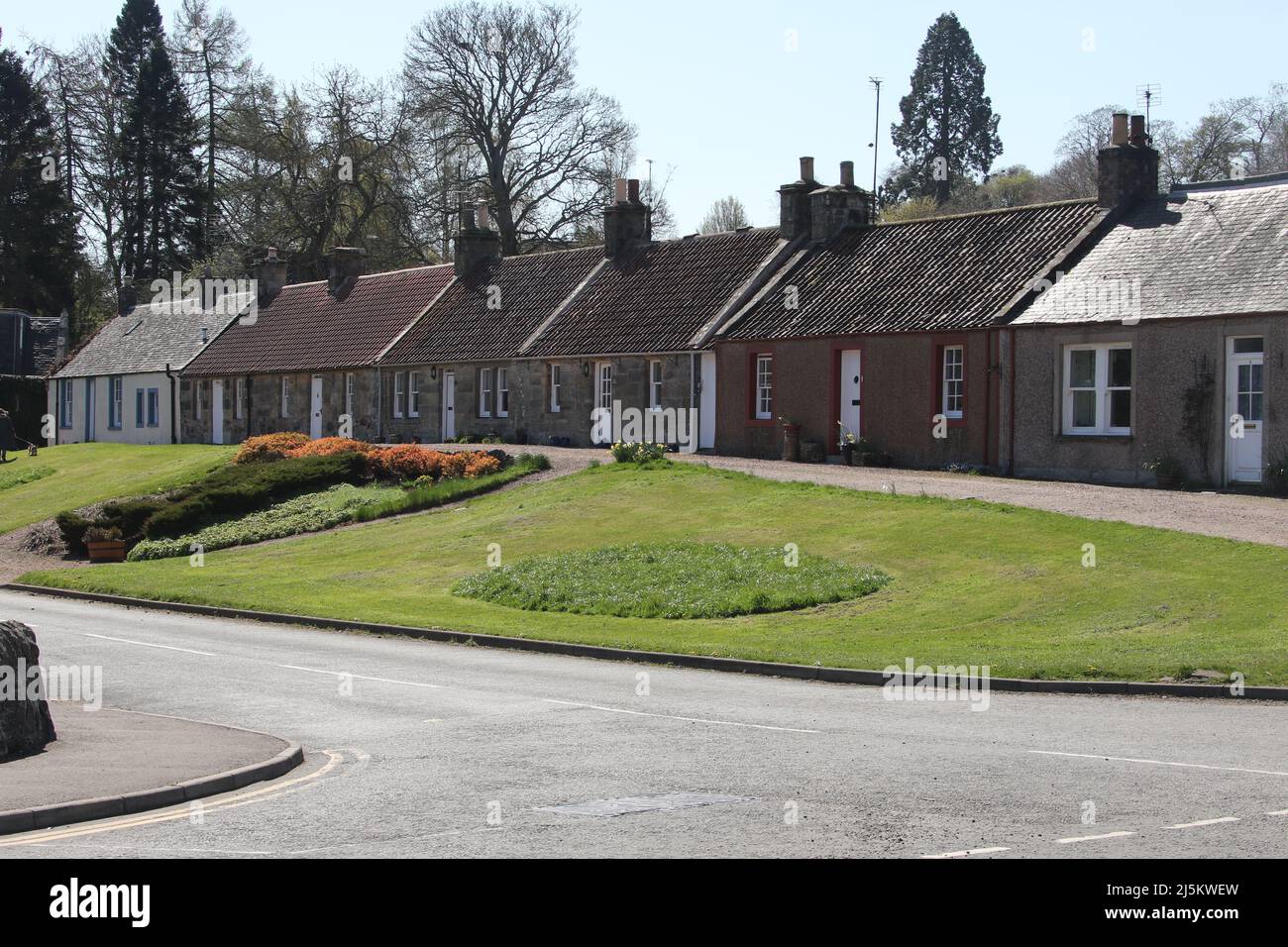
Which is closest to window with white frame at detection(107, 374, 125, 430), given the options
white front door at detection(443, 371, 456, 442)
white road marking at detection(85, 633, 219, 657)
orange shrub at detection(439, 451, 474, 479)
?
white front door at detection(443, 371, 456, 442)

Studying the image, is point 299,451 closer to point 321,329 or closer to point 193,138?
point 321,329

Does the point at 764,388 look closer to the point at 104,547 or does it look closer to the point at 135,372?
the point at 104,547

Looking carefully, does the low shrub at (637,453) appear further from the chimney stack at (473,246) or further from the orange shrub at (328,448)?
the chimney stack at (473,246)

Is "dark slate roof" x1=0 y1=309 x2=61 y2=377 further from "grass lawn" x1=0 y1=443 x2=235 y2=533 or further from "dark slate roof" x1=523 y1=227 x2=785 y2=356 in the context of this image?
"dark slate roof" x1=523 y1=227 x2=785 y2=356

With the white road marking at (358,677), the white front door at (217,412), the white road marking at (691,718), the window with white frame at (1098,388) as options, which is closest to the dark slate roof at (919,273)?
the window with white frame at (1098,388)

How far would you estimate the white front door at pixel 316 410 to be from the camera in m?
56.9

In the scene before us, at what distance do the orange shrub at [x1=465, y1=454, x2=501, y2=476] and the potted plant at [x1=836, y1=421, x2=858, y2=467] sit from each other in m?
8.61

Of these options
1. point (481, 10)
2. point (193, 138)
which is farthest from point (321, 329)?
point (193, 138)

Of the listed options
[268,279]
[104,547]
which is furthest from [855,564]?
[268,279]

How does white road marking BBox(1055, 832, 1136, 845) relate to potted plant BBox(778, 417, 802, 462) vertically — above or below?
below

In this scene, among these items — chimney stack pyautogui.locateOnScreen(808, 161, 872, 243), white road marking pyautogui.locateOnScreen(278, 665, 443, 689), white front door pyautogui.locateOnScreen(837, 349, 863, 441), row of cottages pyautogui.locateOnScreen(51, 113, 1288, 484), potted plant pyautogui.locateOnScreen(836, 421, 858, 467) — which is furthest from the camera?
chimney stack pyautogui.locateOnScreen(808, 161, 872, 243)

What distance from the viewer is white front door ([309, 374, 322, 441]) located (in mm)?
56906

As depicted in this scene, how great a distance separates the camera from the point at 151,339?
227ft
